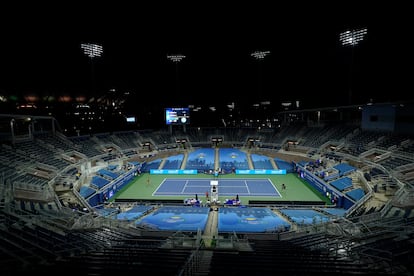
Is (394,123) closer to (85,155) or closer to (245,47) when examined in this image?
(245,47)

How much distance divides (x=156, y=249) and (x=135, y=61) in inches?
1242

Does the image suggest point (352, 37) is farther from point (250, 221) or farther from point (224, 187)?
point (250, 221)

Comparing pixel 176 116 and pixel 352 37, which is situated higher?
pixel 352 37

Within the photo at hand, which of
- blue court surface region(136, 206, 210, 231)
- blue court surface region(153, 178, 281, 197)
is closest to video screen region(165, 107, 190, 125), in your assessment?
blue court surface region(153, 178, 281, 197)

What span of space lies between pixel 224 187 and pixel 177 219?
34.0ft

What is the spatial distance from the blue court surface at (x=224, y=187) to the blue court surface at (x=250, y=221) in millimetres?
5019

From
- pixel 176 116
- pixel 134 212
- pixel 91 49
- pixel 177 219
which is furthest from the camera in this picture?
pixel 176 116

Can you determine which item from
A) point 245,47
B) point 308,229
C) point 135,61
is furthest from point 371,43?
point 135,61

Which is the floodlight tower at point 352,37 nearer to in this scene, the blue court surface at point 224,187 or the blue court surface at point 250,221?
the blue court surface at point 224,187

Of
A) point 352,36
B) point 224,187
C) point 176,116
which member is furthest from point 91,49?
point 352,36

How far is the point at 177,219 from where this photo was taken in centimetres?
1633

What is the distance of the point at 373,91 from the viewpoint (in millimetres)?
29359

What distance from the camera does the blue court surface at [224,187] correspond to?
944 inches

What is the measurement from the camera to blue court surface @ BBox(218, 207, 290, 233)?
47.0 ft
